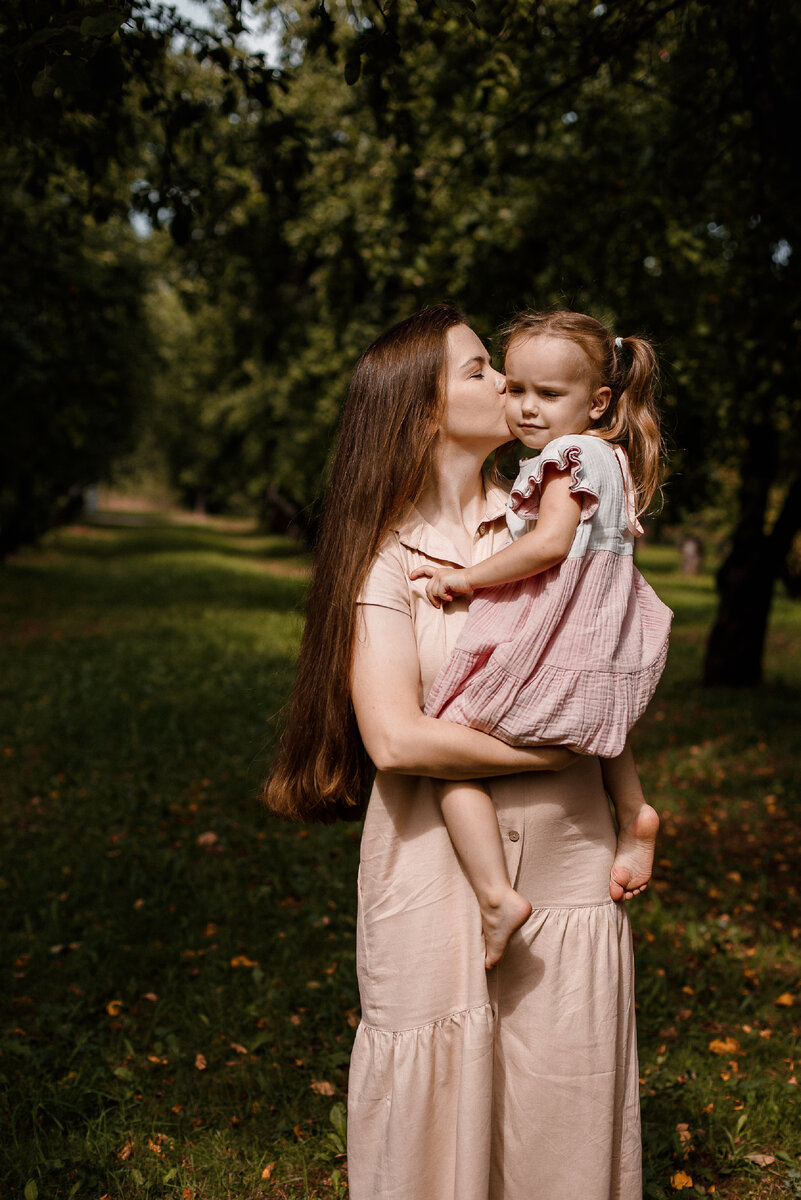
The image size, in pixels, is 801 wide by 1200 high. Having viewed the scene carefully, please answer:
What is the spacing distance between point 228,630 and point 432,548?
1193 centimetres

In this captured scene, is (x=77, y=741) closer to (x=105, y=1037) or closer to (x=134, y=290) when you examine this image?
(x=105, y=1037)

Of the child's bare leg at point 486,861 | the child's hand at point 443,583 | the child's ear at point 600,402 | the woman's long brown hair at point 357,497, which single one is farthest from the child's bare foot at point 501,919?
the child's ear at point 600,402

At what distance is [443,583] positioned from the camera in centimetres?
200

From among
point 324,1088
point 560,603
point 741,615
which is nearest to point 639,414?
point 560,603

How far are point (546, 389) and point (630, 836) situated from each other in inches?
38.4

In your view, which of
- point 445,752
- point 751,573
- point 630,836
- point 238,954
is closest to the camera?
point 445,752

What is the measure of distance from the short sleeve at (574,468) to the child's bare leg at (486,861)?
2.03 ft

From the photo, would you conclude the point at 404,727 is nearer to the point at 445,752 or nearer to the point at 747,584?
the point at 445,752

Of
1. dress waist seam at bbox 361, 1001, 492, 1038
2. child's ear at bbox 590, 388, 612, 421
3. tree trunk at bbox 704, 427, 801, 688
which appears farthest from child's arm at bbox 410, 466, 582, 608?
tree trunk at bbox 704, 427, 801, 688

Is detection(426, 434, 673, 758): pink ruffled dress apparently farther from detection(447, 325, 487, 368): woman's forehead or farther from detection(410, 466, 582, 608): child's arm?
detection(447, 325, 487, 368): woman's forehead

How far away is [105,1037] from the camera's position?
154 inches

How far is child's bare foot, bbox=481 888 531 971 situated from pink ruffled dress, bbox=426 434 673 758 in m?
0.32

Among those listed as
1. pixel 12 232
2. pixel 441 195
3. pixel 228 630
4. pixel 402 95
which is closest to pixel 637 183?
pixel 441 195

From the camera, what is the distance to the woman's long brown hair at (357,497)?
2043 mm
